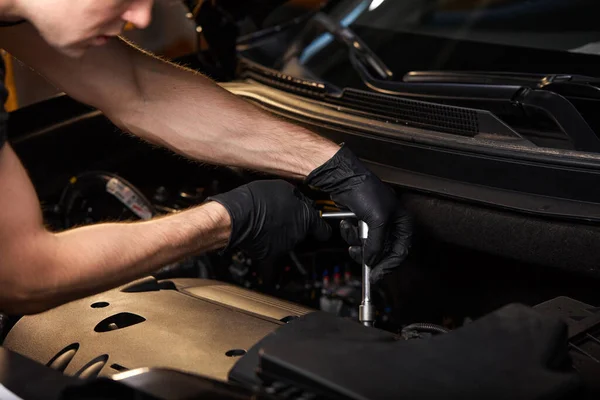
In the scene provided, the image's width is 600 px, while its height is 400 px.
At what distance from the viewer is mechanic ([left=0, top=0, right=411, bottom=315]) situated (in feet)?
4.24

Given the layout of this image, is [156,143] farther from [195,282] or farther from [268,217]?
[268,217]

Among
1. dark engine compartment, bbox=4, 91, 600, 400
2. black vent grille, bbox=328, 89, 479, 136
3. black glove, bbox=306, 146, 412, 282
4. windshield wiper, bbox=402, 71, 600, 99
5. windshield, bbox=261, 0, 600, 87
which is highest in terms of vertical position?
windshield, bbox=261, 0, 600, 87

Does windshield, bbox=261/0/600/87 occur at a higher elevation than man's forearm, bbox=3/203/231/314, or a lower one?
higher

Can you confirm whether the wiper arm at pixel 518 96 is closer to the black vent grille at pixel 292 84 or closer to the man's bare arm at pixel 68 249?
the black vent grille at pixel 292 84

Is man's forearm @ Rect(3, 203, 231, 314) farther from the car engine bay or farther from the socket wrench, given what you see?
the socket wrench

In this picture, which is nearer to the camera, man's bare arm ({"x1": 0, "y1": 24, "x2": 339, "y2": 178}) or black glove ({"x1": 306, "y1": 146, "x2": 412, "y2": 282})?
black glove ({"x1": 306, "y1": 146, "x2": 412, "y2": 282})

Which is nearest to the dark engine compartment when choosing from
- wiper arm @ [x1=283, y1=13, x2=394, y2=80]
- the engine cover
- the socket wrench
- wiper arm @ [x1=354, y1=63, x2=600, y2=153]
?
the engine cover

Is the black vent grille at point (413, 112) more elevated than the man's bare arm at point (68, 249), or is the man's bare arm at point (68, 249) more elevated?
the black vent grille at point (413, 112)

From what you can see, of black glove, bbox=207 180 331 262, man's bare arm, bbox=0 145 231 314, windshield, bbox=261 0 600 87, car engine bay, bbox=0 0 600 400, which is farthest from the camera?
windshield, bbox=261 0 600 87

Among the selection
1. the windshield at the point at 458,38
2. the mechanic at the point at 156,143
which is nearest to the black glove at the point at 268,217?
the mechanic at the point at 156,143

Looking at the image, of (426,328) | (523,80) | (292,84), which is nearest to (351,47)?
(292,84)

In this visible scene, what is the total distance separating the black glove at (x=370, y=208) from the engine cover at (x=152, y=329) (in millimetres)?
179

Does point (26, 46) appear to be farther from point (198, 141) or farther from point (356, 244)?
point (356, 244)

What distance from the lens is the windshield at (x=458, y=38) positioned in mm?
2014
